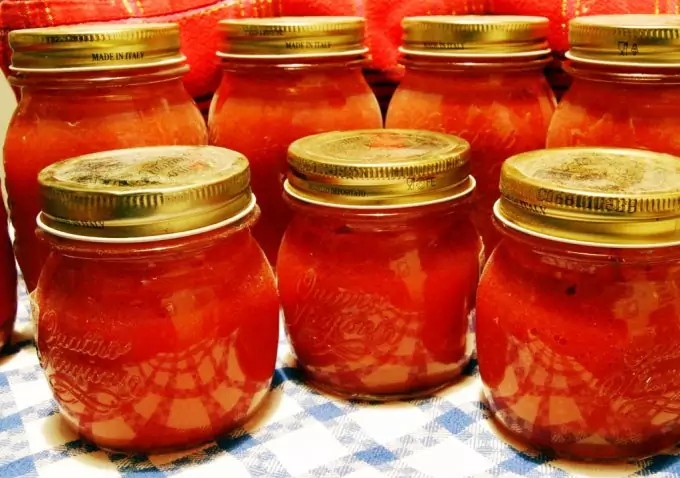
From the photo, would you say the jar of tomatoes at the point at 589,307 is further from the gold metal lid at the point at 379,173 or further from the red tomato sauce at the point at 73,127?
the red tomato sauce at the point at 73,127

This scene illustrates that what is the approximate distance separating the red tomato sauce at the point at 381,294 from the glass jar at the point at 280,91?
16 cm

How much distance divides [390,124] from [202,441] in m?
0.48

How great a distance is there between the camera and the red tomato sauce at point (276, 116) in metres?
0.93

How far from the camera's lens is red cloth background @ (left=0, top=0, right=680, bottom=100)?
38.9 inches

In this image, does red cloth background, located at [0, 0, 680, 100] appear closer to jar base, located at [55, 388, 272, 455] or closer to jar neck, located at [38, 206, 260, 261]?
jar neck, located at [38, 206, 260, 261]

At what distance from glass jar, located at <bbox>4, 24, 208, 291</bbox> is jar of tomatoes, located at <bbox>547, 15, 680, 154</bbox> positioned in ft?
1.45

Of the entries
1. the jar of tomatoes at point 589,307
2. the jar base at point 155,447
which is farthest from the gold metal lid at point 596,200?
the jar base at point 155,447

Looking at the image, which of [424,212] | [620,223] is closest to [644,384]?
[620,223]

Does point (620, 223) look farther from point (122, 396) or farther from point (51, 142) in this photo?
point (51, 142)

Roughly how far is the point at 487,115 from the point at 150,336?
1.56 feet

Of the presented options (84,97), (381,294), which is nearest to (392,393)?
(381,294)

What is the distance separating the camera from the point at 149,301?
25.9 inches

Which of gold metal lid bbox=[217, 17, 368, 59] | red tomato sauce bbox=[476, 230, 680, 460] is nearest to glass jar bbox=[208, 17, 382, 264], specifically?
gold metal lid bbox=[217, 17, 368, 59]

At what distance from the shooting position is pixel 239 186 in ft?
2.30
